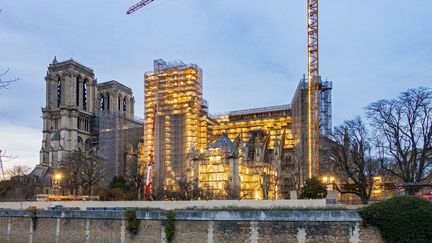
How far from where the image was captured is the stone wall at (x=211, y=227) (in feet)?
78.6

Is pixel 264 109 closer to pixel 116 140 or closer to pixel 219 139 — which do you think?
pixel 219 139

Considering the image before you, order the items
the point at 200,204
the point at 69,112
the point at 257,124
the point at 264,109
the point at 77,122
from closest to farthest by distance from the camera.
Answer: the point at 200,204 → the point at 257,124 → the point at 264,109 → the point at 69,112 → the point at 77,122

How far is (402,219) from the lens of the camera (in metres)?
22.4

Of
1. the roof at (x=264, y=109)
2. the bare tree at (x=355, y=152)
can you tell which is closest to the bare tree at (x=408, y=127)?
the bare tree at (x=355, y=152)

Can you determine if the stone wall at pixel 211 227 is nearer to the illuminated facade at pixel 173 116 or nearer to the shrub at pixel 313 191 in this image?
the shrub at pixel 313 191

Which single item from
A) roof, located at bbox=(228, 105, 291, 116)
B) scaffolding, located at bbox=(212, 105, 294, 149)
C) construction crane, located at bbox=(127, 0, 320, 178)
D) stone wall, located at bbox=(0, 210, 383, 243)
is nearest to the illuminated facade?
scaffolding, located at bbox=(212, 105, 294, 149)

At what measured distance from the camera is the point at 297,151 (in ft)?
275

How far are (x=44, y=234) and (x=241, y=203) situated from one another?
14.7 m

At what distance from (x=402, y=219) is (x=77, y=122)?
353 ft

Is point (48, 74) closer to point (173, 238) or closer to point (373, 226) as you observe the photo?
point (173, 238)

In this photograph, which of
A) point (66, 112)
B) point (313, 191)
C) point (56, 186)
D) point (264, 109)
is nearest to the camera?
point (313, 191)

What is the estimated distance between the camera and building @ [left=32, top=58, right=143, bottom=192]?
109050 mm

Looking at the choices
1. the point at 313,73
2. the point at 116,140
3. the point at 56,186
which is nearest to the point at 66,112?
the point at 116,140

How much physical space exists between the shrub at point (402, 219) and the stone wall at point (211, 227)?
57 centimetres
